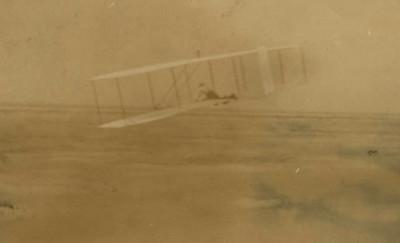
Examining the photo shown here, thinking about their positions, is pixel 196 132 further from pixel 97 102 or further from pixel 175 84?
pixel 97 102

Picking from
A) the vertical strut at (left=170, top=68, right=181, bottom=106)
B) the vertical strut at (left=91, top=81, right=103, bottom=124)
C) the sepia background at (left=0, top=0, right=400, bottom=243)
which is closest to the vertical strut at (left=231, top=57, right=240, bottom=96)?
the sepia background at (left=0, top=0, right=400, bottom=243)

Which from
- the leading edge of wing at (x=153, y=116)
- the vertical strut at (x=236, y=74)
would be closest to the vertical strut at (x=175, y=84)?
the leading edge of wing at (x=153, y=116)

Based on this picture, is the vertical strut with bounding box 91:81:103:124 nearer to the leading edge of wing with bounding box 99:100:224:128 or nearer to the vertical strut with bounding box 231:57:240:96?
the leading edge of wing with bounding box 99:100:224:128

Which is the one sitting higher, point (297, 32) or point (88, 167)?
point (297, 32)

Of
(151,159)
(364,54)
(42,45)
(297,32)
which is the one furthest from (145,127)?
(364,54)

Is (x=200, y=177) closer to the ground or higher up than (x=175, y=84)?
closer to the ground

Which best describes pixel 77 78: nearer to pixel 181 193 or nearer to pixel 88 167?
pixel 88 167

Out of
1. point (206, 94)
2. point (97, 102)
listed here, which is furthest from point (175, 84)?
point (97, 102)
